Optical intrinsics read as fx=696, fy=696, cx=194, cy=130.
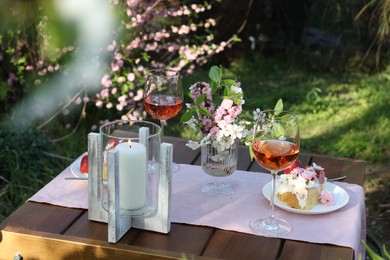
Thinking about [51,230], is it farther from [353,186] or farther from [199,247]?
[353,186]

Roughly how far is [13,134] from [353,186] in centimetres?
215

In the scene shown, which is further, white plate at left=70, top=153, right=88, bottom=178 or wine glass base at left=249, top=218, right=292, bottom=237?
white plate at left=70, top=153, right=88, bottom=178

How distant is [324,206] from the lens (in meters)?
1.93

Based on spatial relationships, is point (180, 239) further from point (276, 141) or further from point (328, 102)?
point (328, 102)

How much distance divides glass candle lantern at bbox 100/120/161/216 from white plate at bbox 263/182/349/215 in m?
0.38

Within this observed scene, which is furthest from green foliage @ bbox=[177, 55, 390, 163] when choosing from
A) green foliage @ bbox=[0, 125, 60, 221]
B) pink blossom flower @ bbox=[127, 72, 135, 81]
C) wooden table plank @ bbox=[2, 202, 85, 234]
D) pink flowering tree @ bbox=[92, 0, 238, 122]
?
wooden table plank @ bbox=[2, 202, 85, 234]

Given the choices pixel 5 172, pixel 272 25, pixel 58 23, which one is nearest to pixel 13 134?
pixel 5 172

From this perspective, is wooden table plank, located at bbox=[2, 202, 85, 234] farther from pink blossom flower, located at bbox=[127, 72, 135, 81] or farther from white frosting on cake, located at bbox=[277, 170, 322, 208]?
pink blossom flower, located at bbox=[127, 72, 135, 81]

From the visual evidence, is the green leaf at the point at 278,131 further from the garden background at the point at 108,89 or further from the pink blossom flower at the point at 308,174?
the garden background at the point at 108,89

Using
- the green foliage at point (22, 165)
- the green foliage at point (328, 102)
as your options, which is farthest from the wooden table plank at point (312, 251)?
the green foliage at point (328, 102)

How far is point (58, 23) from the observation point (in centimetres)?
381

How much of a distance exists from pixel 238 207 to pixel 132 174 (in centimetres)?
38

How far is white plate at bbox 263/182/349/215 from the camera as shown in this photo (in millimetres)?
1894

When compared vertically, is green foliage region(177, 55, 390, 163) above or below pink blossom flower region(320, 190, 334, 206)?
below
